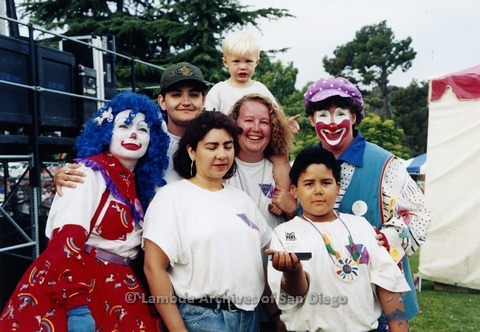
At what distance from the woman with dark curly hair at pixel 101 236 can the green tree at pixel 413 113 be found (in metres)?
30.8

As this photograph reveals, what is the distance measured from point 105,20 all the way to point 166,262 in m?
16.0

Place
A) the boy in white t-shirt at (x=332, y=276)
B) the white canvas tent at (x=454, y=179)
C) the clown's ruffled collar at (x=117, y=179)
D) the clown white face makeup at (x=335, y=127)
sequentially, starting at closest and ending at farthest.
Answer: the boy in white t-shirt at (x=332, y=276), the clown's ruffled collar at (x=117, y=179), the clown white face makeup at (x=335, y=127), the white canvas tent at (x=454, y=179)

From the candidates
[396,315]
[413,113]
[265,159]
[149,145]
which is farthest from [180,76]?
[413,113]

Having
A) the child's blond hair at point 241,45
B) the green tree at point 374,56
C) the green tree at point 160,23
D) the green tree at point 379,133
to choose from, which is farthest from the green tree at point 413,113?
the child's blond hair at point 241,45

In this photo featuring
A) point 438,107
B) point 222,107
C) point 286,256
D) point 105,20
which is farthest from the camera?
point 105,20

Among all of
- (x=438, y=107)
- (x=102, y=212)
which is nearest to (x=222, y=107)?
(x=102, y=212)

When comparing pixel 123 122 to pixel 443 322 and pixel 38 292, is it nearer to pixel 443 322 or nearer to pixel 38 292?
Answer: pixel 38 292

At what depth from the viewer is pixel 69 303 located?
2.23 meters

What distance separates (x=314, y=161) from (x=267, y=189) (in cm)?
44

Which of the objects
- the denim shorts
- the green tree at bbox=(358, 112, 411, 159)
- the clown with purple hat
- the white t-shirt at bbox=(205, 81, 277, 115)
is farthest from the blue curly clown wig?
the green tree at bbox=(358, 112, 411, 159)

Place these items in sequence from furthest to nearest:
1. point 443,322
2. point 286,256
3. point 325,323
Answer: point 443,322 < point 325,323 < point 286,256

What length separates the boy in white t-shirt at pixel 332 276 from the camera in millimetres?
2385

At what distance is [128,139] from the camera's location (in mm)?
2629

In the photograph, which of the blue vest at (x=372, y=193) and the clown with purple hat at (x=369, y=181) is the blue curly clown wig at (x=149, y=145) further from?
the blue vest at (x=372, y=193)
